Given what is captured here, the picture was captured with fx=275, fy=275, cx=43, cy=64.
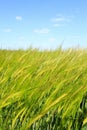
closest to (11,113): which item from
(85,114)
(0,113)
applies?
(0,113)

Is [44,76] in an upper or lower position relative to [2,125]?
upper

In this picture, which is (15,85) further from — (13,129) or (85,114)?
(85,114)

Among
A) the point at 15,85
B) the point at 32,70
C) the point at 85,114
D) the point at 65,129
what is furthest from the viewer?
the point at 32,70

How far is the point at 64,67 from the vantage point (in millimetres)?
2496

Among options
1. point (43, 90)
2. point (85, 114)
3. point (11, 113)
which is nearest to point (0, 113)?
point (11, 113)

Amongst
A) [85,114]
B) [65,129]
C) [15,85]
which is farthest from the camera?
[15,85]

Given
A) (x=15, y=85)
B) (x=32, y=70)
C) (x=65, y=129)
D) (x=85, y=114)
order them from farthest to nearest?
(x=32, y=70) → (x=15, y=85) → (x=85, y=114) → (x=65, y=129)

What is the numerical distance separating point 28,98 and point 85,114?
0.46 m

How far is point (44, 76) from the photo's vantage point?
231 cm

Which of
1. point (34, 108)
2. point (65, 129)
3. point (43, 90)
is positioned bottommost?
point (65, 129)

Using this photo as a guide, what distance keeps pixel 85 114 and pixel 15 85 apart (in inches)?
24.0

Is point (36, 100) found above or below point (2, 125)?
above

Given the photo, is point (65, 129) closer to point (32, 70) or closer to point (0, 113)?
point (0, 113)

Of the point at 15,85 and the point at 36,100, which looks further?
the point at 15,85
